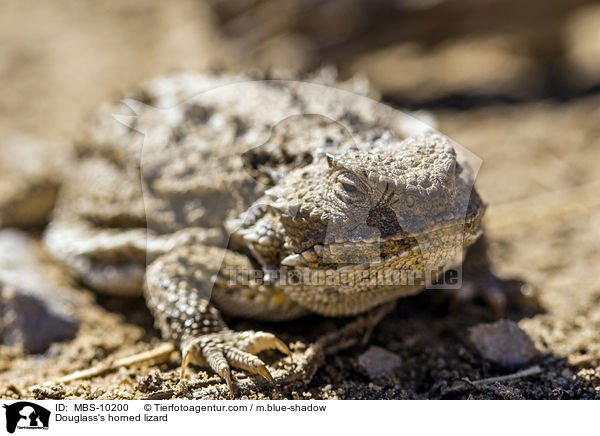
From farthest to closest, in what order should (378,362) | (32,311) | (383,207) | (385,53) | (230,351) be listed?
(385,53)
(32,311)
(378,362)
(230,351)
(383,207)

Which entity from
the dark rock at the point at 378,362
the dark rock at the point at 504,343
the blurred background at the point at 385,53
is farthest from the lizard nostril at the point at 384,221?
the blurred background at the point at 385,53

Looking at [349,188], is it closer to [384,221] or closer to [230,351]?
[384,221]

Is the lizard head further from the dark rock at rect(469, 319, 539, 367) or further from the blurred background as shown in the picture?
the blurred background

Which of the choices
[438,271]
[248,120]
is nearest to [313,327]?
[438,271]
